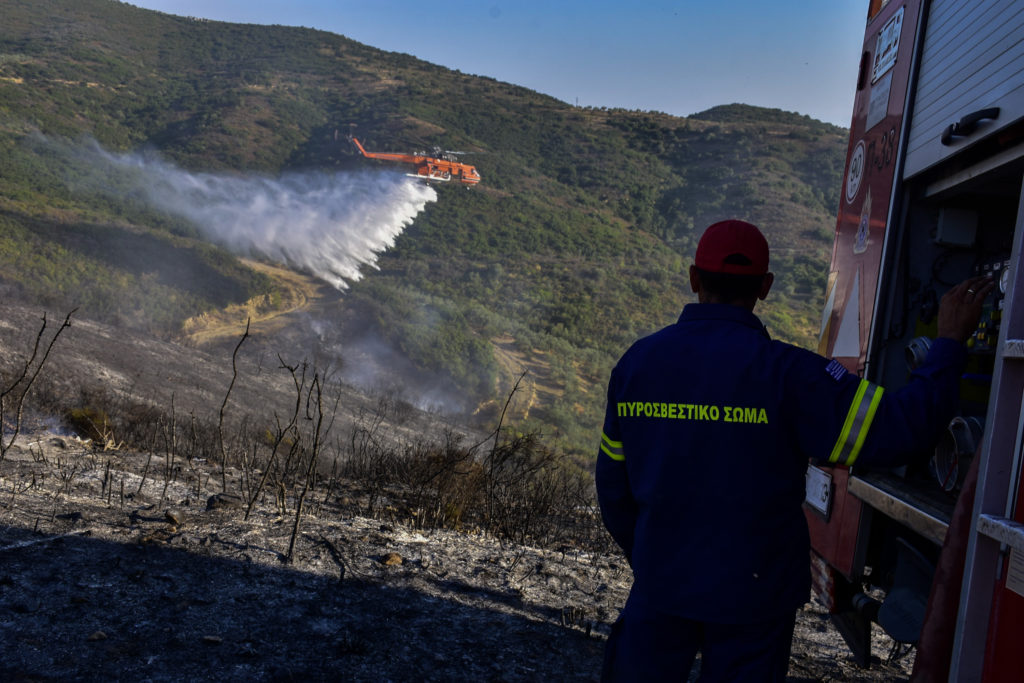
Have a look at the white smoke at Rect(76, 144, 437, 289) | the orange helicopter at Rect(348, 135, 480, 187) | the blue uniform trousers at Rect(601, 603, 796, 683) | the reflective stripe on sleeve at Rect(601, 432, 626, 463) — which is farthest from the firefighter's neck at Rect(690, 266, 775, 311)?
the orange helicopter at Rect(348, 135, 480, 187)

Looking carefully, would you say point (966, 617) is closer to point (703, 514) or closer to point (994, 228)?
point (703, 514)

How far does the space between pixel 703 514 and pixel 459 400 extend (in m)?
19.1

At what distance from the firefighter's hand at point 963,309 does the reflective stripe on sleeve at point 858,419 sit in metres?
0.36

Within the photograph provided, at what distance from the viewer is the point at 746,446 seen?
203cm

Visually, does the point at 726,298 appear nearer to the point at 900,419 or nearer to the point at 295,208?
the point at 900,419

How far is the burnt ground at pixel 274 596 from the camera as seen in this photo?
345 centimetres

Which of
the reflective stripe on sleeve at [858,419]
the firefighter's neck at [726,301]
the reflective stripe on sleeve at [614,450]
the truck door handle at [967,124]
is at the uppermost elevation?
the truck door handle at [967,124]

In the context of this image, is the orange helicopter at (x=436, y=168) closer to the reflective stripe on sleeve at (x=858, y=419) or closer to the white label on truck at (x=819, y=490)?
the white label on truck at (x=819, y=490)

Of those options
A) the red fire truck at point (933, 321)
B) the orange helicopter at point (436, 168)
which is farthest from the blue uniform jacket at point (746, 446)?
the orange helicopter at point (436, 168)

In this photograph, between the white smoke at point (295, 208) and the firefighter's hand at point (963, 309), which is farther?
the white smoke at point (295, 208)

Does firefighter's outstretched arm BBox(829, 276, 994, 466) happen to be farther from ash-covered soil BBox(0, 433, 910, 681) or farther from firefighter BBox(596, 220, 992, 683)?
ash-covered soil BBox(0, 433, 910, 681)

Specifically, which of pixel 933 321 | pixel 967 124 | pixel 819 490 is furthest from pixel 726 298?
pixel 819 490

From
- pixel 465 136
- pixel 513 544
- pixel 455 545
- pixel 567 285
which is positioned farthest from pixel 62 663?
pixel 465 136

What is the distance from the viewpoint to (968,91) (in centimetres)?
283
